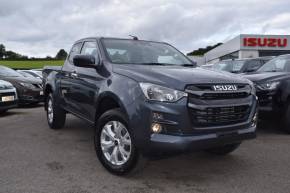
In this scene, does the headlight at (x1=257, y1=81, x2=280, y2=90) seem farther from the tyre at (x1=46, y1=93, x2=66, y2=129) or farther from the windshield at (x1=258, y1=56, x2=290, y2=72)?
the tyre at (x1=46, y1=93, x2=66, y2=129)

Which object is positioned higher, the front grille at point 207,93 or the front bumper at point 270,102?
the front grille at point 207,93

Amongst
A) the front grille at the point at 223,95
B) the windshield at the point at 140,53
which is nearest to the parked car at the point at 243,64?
the windshield at the point at 140,53

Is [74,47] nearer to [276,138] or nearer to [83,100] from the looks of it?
[83,100]

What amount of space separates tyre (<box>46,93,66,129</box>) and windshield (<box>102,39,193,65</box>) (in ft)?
6.89

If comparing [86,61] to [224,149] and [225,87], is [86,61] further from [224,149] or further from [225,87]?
[224,149]

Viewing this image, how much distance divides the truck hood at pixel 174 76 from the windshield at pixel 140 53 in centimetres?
55

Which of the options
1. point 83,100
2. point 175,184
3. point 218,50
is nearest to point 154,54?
point 83,100

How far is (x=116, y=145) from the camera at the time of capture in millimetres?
4312

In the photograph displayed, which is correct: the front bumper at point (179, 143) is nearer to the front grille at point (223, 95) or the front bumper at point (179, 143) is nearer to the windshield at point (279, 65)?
the front grille at point (223, 95)

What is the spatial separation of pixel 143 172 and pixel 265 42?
32750 millimetres

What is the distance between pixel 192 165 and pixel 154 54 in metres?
1.78

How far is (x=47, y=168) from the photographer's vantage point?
457 centimetres

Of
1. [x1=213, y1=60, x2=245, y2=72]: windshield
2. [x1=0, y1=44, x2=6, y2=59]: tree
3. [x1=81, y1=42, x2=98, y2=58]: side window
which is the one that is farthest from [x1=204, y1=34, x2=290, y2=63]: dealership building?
[x1=0, y1=44, x2=6, y2=59]: tree

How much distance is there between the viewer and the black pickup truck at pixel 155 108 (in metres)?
3.70
